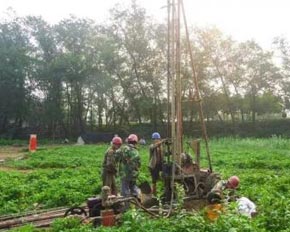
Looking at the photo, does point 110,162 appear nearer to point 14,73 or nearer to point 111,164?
point 111,164

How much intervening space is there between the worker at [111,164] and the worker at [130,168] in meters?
0.38

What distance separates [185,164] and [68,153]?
17.8 metres

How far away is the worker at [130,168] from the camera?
33.8 feet

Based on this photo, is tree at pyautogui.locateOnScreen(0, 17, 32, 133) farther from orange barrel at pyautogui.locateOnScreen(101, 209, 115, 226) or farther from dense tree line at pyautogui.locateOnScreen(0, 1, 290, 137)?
orange barrel at pyautogui.locateOnScreen(101, 209, 115, 226)

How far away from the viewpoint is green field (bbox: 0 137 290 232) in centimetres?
738

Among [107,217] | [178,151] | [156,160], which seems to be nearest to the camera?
[107,217]

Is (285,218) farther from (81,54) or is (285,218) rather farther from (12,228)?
(81,54)

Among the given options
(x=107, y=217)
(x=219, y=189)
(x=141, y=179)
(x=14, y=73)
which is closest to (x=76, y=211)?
(x=107, y=217)

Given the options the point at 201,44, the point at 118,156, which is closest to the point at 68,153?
the point at 118,156

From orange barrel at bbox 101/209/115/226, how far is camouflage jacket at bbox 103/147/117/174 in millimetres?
2413

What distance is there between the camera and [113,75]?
44.1 metres

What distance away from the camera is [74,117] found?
151 feet

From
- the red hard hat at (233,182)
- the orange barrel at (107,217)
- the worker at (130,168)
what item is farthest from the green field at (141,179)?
the worker at (130,168)

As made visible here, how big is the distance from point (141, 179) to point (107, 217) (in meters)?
6.94
